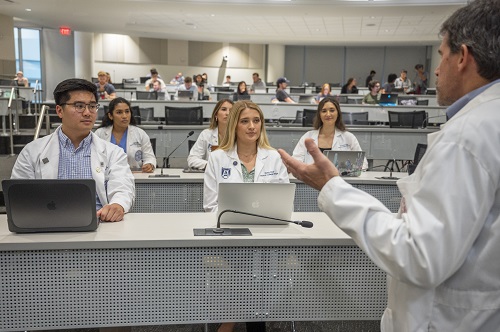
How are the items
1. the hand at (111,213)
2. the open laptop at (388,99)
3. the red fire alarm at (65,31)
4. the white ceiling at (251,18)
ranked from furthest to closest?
the red fire alarm at (65,31) < the white ceiling at (251,18) < the open laptop at (388,99) < the hand at (111,213)

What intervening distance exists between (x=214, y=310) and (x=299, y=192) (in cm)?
208

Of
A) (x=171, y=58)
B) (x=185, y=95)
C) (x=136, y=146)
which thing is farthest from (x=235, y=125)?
(x=171, y=58)

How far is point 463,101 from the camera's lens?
40.5 inches

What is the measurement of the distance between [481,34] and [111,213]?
5.71 feet

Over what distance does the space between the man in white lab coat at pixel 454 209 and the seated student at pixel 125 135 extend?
3701mm

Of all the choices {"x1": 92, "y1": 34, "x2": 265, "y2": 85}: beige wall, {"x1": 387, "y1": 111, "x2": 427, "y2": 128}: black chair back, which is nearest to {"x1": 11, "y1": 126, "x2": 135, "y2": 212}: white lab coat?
{"x1": 387, "y1": 111, "x2": 427, "y2": 128}: black chair back

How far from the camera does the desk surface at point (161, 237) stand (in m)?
1.78

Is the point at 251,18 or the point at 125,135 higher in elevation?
the point at 251,18

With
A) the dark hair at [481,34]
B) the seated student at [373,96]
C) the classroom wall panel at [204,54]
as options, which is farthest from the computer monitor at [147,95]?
the classroom wall panel at [204,54]

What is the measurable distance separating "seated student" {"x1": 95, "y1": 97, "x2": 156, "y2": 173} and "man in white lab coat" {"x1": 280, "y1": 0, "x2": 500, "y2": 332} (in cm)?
370

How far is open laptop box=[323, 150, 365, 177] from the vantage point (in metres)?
3.63

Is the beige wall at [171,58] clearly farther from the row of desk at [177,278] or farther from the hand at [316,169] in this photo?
the hand at [316,169]

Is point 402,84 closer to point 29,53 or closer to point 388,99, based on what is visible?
point 388,99

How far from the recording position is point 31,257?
1794 mm
